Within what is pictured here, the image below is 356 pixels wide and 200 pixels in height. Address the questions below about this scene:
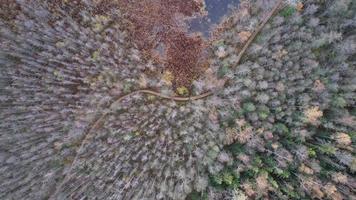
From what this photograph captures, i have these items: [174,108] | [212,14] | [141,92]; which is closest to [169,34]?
[212,14]

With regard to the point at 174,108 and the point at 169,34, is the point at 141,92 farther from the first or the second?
the point at 169,34

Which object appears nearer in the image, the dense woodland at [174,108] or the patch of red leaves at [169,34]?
the dense woodland at [174,108]

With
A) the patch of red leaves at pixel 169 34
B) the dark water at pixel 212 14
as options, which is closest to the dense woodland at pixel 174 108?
the patch of red leaves at pixel 169 34

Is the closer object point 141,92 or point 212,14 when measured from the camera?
point 141,92

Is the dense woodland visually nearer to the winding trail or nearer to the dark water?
the winding trail

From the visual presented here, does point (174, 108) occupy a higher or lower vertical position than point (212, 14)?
lower

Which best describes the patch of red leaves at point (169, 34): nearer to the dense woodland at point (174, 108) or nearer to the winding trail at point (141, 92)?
the dense woodland at point (174, 108)

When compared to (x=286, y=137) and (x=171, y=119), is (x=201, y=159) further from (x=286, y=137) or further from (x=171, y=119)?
(x=286, y=137)

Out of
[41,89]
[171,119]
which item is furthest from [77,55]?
[171,119]
